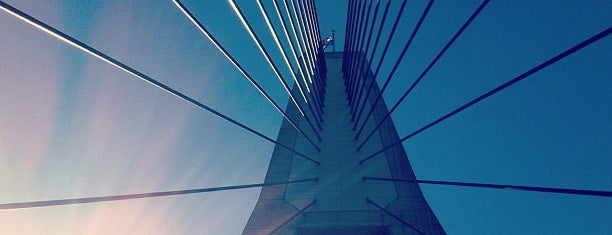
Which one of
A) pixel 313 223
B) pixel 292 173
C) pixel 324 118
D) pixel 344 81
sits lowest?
pixel 313 223

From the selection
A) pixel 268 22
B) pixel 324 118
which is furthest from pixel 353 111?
pixel 268 22

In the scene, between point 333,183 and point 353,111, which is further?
point 353,111

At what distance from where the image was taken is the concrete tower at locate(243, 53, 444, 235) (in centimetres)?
827

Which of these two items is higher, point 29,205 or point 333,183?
point 333,183

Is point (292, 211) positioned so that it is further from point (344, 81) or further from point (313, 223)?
point (344, 81)

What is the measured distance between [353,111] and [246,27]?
5525mm

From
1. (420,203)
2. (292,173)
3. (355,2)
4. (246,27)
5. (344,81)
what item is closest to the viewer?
(246,27)

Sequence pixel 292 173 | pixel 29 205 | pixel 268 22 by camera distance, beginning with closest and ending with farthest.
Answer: pixel 29 205, pixel 268 22, pixel 292 173

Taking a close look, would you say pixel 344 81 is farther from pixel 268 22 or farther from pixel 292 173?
pixel 268 22

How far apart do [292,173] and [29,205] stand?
720 cm

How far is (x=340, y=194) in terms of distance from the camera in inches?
340

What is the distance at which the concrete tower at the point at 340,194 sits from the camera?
8.27 m

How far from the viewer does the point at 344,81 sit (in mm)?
11312

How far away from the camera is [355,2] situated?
Answer: 723 cm
